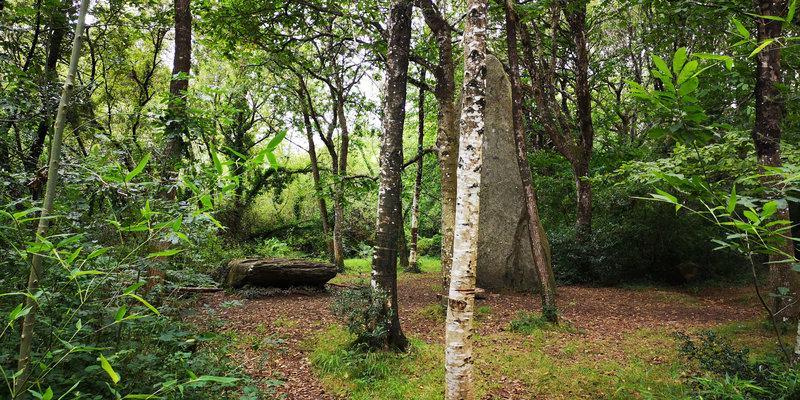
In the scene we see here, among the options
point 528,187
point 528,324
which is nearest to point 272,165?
point 528,187

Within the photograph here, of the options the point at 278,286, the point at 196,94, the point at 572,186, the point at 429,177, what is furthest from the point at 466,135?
the point at 429,177

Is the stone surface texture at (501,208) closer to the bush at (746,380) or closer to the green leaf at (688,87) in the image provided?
the bush at (746,380)

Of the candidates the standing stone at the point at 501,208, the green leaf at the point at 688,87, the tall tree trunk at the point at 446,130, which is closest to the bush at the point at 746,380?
the green leaf at the point at 688,87

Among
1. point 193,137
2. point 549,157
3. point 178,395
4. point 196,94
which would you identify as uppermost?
point 549,157

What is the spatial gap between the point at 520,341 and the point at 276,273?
5410 millimetres

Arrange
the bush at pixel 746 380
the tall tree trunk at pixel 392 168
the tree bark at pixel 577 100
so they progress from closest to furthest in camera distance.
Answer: the bush at pixel 746 380 < the tall tree trunk at pixel 392 168 < the tree bark at pixel 577 100

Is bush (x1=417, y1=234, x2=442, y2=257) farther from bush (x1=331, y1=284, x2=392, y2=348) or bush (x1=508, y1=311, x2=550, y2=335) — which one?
bush (x1=331, y1=284, x2=392, y2=348)

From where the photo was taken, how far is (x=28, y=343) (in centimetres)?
115

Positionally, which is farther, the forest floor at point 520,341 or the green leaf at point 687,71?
the forest floor at point 520,341

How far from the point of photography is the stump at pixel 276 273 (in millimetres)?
8133

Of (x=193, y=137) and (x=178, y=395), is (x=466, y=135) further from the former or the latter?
(x=178, y=395)

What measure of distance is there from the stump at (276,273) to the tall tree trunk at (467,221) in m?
6.14

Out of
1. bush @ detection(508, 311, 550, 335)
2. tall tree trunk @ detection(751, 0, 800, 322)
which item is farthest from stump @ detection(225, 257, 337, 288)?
tall tree trunk @ detection(751, 0, 800, 322)

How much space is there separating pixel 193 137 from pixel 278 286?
5881 mm
